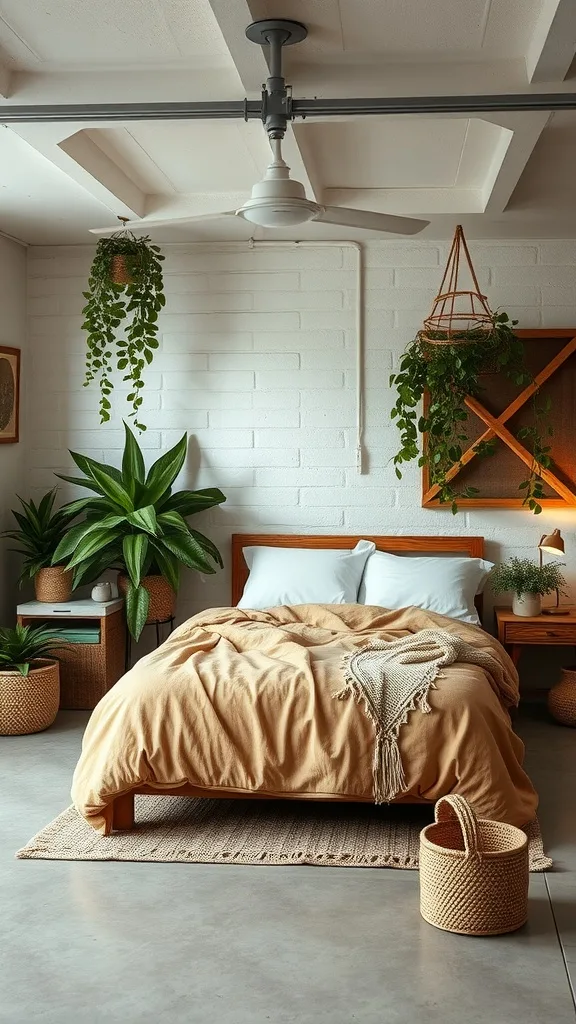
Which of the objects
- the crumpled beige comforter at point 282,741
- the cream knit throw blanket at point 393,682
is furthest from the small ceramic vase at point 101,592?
the cream knit throw blanket at point 393,682

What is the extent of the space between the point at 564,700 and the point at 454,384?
1675 mm

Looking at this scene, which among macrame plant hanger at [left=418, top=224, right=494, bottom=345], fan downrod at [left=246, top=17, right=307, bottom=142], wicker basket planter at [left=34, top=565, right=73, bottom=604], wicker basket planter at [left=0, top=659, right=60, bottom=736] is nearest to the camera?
fan downrod at [left=246, top=17, right=307, bottom=142]

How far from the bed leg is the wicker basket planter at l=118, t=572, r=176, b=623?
1940 mm

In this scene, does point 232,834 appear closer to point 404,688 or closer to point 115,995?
point 404,688

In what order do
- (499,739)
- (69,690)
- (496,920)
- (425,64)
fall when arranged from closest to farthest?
(496,920) < (425,64) < (499,739) < (69,690)

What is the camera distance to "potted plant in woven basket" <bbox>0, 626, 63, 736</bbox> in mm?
5086

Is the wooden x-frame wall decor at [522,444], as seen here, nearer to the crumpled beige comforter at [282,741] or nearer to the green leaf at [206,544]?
the green leaf at [206,544]

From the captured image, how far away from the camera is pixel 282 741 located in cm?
371

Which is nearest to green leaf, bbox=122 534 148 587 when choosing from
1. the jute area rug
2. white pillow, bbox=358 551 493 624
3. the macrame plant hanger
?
white pillow, bbox=358 551 493 624

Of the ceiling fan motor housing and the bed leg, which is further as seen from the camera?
the bed leg

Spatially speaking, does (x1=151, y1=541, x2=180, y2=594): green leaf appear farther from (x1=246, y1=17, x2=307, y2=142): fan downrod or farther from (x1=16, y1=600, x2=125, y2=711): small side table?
(x1=246, y1=17, x2=307, y2=142): fan downrod

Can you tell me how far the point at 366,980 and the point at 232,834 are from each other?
3.72ft

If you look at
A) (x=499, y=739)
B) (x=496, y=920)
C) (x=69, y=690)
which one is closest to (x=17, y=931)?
(x=496, y=920)

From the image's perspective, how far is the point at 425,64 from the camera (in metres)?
3.45
